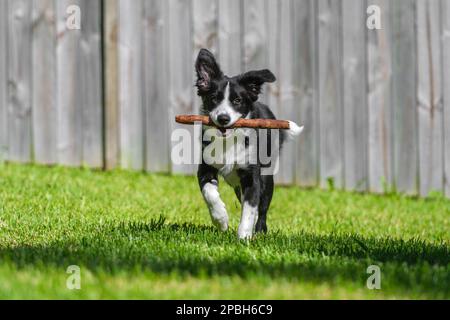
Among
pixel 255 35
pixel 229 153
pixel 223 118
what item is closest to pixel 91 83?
pixel 255 35

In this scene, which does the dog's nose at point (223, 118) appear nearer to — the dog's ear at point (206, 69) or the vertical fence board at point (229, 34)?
the dog's ear at point (206, 69)

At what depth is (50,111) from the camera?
32.1 ft

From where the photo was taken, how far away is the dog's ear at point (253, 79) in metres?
6.35

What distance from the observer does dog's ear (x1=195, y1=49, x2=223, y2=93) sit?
6.36 meters

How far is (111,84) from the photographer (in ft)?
31.8

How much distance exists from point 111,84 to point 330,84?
2.23m

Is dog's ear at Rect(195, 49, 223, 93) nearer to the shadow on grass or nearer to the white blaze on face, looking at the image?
the white blaze on face

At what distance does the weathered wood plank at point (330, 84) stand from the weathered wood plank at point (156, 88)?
61.0 inches

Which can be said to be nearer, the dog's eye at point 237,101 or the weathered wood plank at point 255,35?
the dog's eye at point 237,101

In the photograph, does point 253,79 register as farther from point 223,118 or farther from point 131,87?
point 131,87

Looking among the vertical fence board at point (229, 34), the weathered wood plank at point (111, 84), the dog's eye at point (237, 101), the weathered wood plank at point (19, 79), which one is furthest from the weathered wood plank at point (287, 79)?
the dog's eye at point (237, 101)

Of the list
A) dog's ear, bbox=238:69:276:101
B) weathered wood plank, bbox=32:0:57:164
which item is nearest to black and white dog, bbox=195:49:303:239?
dog's ear, bbox=238:69:276:101

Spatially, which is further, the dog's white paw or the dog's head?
the dog's white paw
